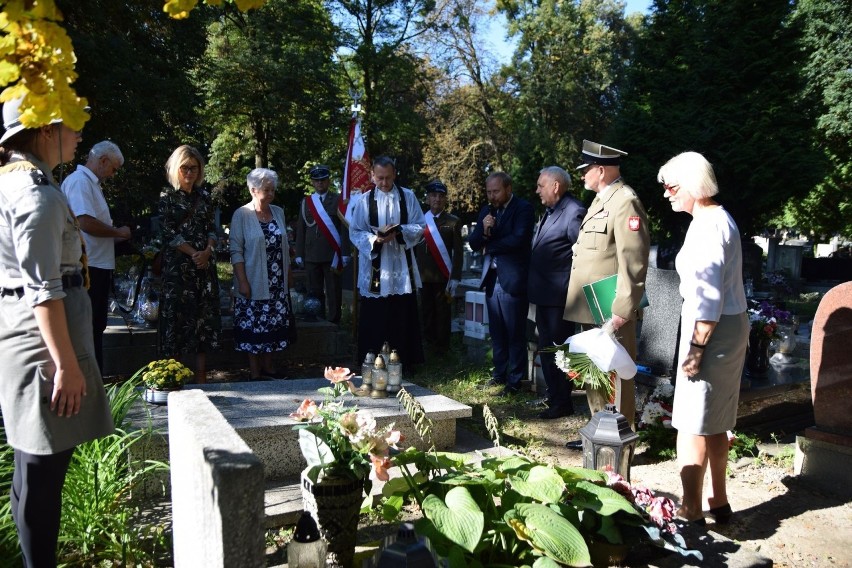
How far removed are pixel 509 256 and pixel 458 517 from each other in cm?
396

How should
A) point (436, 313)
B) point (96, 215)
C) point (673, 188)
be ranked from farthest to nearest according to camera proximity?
point (436, 313)
point (96, 215)
point (673, 188)

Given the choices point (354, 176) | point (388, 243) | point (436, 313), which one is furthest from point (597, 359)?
point (354, 176)

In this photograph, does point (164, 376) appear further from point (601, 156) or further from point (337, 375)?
point (601, 156)

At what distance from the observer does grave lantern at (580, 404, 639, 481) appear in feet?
9.22

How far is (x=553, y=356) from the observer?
16.9 feet

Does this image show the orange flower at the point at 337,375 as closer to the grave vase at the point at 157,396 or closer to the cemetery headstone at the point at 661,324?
the grave vase at the point at 157,396

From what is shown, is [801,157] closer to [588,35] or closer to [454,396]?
[454,396]

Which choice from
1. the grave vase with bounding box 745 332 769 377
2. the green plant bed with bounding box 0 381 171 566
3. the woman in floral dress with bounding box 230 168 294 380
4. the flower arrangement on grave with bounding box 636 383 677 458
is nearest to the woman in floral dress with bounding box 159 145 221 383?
the woman in floral dress with bounding box 230 168 294 380

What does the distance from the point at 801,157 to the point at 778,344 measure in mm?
10139

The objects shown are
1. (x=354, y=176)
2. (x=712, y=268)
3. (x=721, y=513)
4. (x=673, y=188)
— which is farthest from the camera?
(x=354, y=176)

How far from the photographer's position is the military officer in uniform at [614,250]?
159 inches

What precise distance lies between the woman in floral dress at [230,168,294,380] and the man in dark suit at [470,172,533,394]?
5.53 feet

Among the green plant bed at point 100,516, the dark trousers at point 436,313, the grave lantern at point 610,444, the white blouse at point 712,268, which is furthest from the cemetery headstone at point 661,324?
the green plant bed at point 100,516

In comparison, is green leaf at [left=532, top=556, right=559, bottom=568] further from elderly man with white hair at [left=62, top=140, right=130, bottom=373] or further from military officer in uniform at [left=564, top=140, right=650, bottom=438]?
elderly man with white hair at [left=62, top=140, right=130, bottom=373]
